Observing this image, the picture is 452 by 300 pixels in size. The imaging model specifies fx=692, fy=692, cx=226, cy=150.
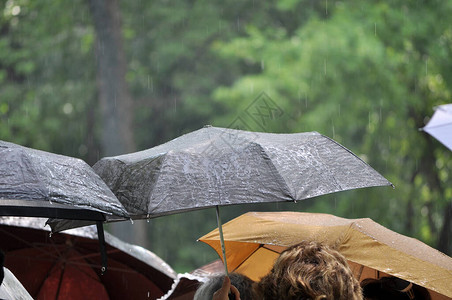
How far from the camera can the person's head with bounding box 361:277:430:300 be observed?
11.6 feet

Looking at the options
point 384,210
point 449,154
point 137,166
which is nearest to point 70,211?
point 137,166

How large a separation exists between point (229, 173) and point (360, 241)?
0.85 metres

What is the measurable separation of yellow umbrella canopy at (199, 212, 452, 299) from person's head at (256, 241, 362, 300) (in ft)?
2.81

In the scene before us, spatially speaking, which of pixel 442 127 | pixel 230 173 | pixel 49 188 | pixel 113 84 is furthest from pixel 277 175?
pixel 113 84

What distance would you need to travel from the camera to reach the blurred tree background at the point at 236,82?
11898 millimetres

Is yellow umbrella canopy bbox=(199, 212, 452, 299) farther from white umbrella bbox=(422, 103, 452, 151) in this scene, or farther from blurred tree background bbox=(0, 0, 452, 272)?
blurred tree background bbox=(0, 0, 452, 272)

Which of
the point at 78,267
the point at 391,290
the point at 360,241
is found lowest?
the point at 78,267

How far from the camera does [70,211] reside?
3.15 m

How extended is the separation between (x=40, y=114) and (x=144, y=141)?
8.85 ft

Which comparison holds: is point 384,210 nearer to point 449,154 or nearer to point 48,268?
point 449,154

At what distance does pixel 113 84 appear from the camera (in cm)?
1189

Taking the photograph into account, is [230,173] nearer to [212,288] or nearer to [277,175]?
[277,175]

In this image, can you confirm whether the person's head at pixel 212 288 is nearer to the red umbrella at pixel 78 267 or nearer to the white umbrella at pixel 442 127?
the red umbrella at pixel 78 267

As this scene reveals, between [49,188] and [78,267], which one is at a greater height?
[49,188]
